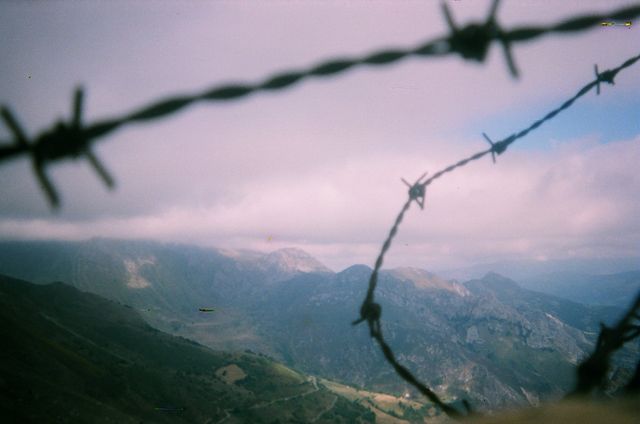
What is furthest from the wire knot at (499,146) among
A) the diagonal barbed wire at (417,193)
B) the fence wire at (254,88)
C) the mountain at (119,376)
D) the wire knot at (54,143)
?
the mountain at (119,376)

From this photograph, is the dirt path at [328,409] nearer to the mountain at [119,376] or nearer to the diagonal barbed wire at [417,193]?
the mountain at [119,376]

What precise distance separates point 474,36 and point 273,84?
1156 mm

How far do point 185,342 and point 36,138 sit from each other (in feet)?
529

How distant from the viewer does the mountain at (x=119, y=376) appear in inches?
2205

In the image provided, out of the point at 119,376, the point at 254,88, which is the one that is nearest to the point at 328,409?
the point at 119,376

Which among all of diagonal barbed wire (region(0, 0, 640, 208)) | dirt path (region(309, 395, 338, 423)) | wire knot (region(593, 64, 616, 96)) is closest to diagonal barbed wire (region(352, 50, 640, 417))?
wire knot (region(593, 64, 616, 96))

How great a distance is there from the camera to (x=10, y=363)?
5909cm

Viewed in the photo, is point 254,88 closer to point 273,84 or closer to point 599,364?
point 273,84

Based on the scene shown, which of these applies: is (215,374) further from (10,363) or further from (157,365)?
(10,363)

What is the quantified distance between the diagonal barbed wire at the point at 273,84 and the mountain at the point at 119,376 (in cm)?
5847

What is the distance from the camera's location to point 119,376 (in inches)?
3359

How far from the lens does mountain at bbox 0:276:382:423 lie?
5600 cm

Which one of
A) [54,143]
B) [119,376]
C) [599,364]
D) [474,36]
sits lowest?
[119,376]

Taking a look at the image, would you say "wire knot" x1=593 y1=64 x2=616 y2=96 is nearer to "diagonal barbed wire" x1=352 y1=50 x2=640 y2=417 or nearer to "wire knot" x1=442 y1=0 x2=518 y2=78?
"diagonal barbed wire" x1=352 y1=50 x2=640 y2=417
